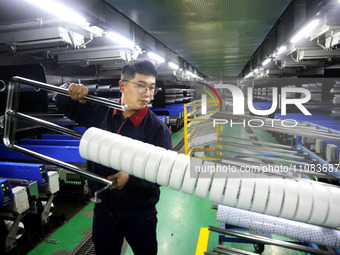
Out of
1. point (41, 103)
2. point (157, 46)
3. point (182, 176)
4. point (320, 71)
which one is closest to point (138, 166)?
point (182, 176)

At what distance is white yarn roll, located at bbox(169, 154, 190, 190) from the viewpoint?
4.14 ft

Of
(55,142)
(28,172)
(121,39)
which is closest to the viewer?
(28,172)

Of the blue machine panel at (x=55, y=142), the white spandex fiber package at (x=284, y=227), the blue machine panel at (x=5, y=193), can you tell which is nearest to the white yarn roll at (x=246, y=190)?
the white spandex fiber package at (x=284, y=227)

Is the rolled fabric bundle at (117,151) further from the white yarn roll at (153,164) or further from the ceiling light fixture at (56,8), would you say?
the ceiling light fixture at (56,8)

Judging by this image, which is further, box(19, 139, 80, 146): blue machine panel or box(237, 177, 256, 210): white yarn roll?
box(19, 139, 80, 146): blue machine panel

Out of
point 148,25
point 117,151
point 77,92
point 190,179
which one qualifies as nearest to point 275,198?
point 190,179

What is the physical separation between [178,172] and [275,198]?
52 cm

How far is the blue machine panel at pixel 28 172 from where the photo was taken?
9.70ft

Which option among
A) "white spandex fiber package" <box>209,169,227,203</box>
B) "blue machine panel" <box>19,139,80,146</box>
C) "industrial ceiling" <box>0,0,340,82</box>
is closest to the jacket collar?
"white spandex fiber package" <box>209,169,227,203</box>

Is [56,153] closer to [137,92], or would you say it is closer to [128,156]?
[137,92]

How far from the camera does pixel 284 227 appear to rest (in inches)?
77.5

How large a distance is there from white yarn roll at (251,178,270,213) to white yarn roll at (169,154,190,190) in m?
0.39

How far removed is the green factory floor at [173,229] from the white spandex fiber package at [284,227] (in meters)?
0.40

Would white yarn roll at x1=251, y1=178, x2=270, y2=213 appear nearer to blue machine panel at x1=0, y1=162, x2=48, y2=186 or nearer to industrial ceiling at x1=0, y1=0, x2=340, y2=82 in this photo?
industrial ceiling at x1=0, y1=0, x2=340, y2=82
